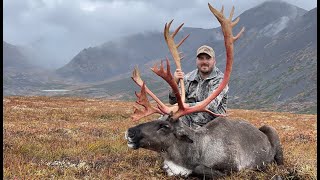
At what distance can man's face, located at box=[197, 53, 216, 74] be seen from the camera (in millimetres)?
10492

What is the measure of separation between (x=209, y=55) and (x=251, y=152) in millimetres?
2568

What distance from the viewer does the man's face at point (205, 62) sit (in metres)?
10.5

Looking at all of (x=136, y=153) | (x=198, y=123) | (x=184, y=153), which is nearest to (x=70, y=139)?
(x=136, y=153)

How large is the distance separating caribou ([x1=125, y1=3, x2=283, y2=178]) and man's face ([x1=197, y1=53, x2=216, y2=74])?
4.21 ft

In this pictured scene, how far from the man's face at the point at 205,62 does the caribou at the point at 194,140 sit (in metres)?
1.28

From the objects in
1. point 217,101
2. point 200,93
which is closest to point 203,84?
point 200,93

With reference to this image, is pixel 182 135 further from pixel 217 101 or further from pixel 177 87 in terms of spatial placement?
pixel 217 101

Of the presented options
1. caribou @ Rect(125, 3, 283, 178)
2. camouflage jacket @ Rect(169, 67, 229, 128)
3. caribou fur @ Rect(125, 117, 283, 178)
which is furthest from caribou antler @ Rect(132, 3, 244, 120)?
camouflage jacket @ Rect(169, 67, 229, 128)

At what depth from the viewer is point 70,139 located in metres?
13.6

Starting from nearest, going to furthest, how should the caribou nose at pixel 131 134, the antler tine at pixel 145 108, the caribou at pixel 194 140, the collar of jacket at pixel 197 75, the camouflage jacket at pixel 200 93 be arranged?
the caribou nose at pixel 131 134 < the caribou at pixel 194 140 < the antler tine at pixel 145 108 < the camouflage jacket at pixel 200 93 < the collar of jacket at pixel 197 75

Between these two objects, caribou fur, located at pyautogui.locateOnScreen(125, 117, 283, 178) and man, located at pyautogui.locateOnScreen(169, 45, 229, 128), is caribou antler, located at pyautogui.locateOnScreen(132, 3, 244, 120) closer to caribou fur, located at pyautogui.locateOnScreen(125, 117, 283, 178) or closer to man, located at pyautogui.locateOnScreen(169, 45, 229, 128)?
caribou fur, located at pyautogui.locateOnScreen(125, 117, 283, 178)

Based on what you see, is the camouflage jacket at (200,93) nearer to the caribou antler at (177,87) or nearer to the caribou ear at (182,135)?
the caribou antler at (177,87)

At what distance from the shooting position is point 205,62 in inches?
414

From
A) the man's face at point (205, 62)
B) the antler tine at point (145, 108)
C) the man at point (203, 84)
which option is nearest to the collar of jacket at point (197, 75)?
the man at point (203, 84)
